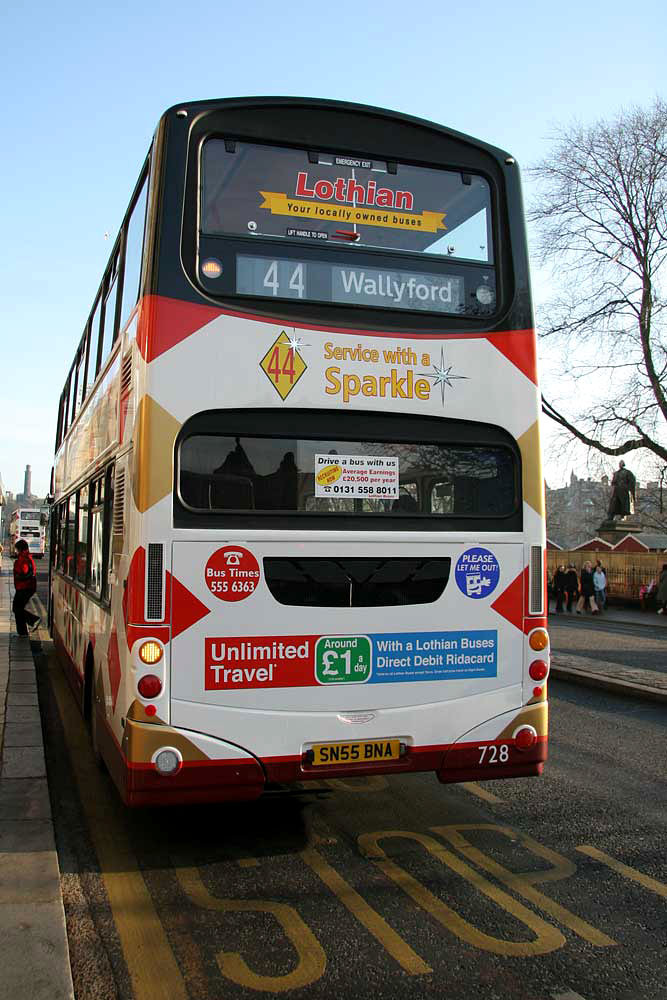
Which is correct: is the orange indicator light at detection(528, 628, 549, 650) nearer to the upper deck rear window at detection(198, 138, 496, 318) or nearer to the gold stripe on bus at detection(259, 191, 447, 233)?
the upper deck rear window at detection(198, 138, 496, 318)

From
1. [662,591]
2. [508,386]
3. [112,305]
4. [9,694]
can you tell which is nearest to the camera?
[508,386]

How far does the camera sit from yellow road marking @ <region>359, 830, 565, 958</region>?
407 centimetres

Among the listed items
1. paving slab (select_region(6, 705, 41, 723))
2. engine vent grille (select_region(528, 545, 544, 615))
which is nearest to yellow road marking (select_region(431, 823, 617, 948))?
engine vent grille (select_region(528, 545, 544, 615))

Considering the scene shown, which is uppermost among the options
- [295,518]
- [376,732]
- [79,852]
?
[295,518]

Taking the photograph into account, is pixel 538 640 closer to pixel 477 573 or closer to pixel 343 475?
pixel 477 573

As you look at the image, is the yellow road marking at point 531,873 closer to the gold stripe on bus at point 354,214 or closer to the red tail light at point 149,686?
the red tail light at point 149,686

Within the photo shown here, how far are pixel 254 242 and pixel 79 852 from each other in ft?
12.0

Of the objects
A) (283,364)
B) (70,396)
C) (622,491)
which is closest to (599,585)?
(622,491)

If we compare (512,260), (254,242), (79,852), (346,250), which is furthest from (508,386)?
(79,852)

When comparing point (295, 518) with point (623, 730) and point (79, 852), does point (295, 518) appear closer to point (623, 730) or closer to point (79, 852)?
point (79, 852)

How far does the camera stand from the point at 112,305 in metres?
7.39

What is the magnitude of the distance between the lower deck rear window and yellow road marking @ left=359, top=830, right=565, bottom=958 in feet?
6.28

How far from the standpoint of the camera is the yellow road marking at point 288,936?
374cm

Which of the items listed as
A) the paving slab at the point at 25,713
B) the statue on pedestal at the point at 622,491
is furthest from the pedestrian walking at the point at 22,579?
the statue on pedestal at the point at 622,491
